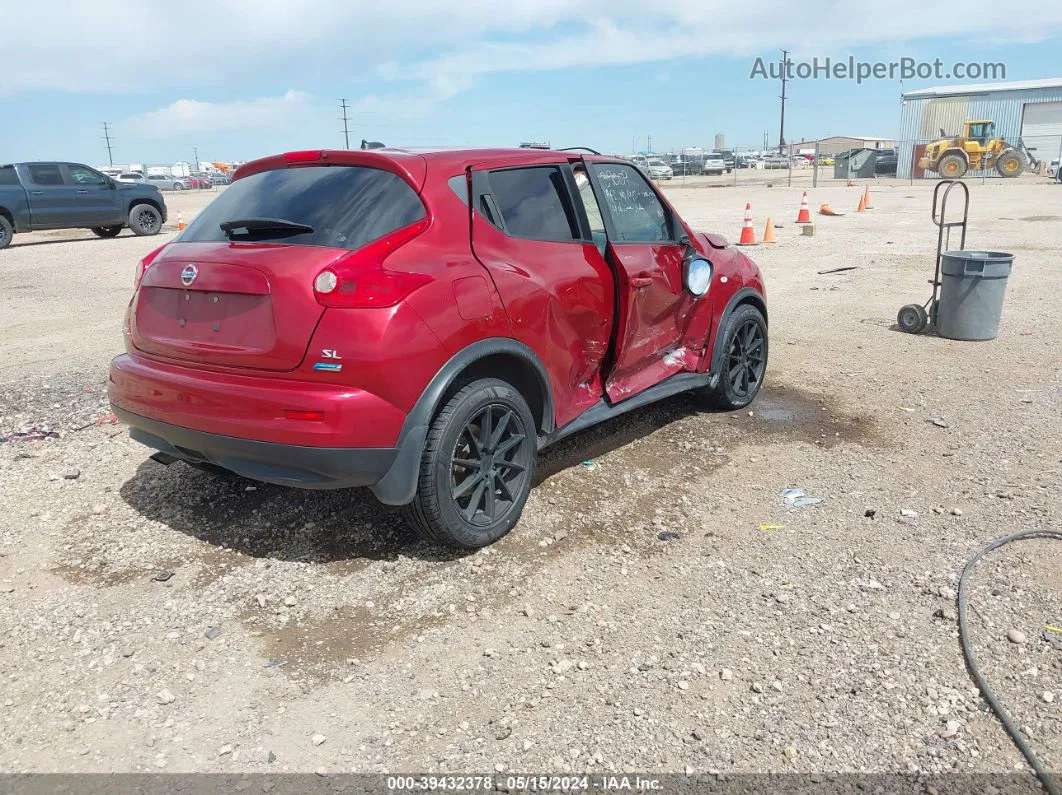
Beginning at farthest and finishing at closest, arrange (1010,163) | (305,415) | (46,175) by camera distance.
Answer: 1. (1010,163)
2. (46,175)
3. (305,415)

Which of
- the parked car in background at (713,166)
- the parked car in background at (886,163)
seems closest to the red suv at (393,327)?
the parked car in background at (886,163)

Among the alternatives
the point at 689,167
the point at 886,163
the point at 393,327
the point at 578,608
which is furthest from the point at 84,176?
the point at 689,167

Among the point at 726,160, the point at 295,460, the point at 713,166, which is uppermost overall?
the point at 726,160

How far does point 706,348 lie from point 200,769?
3854 mm

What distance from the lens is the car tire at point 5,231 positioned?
55.9 feet

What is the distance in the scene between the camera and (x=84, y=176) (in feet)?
58.6

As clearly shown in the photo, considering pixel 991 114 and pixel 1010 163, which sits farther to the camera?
pixel 991 114

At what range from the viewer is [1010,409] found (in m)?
5.73

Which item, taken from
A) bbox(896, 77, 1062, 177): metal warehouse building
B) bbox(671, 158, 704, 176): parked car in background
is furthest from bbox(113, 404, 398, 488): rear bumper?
bbox(671, 158, 704, 176): parked car in background


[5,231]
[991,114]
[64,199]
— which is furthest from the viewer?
[991,114]

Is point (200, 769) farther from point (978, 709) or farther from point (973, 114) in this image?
point (973, 114)

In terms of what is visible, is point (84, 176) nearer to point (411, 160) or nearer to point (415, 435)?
point (411, 160)

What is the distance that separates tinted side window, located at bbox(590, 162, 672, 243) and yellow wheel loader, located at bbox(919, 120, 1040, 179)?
38567 millimetres

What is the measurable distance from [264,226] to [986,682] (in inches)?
127
